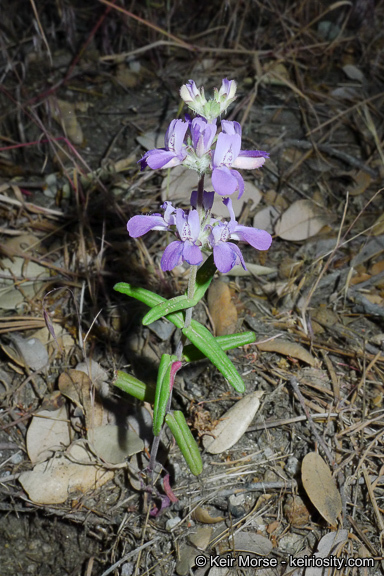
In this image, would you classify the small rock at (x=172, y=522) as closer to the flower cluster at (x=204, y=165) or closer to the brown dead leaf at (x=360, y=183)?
the flower cluster at (x=204, y=165)

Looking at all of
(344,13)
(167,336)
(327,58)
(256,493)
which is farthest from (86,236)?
(344,13)

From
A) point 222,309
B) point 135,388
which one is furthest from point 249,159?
point 222,309

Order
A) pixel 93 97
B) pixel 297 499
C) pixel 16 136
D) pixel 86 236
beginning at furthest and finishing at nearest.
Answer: pixel 93 97 → pixel 16 136 → pixel 86 236 → pixel 297 499

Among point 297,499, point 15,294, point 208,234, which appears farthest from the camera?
point 15,294

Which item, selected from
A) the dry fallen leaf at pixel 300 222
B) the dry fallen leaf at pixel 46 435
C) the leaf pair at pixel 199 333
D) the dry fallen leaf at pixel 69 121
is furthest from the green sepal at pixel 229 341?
the dry fallen leaf at pixel 69 121

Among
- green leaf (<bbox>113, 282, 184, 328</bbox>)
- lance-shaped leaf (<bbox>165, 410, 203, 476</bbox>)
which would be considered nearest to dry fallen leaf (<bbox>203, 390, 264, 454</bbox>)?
lance-shaped leaf (<bbox>165, 410, 203, 476</bbox>)

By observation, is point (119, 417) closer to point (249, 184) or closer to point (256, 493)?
point (256, 493)

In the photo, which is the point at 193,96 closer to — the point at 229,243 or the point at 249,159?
the point at 249,159
